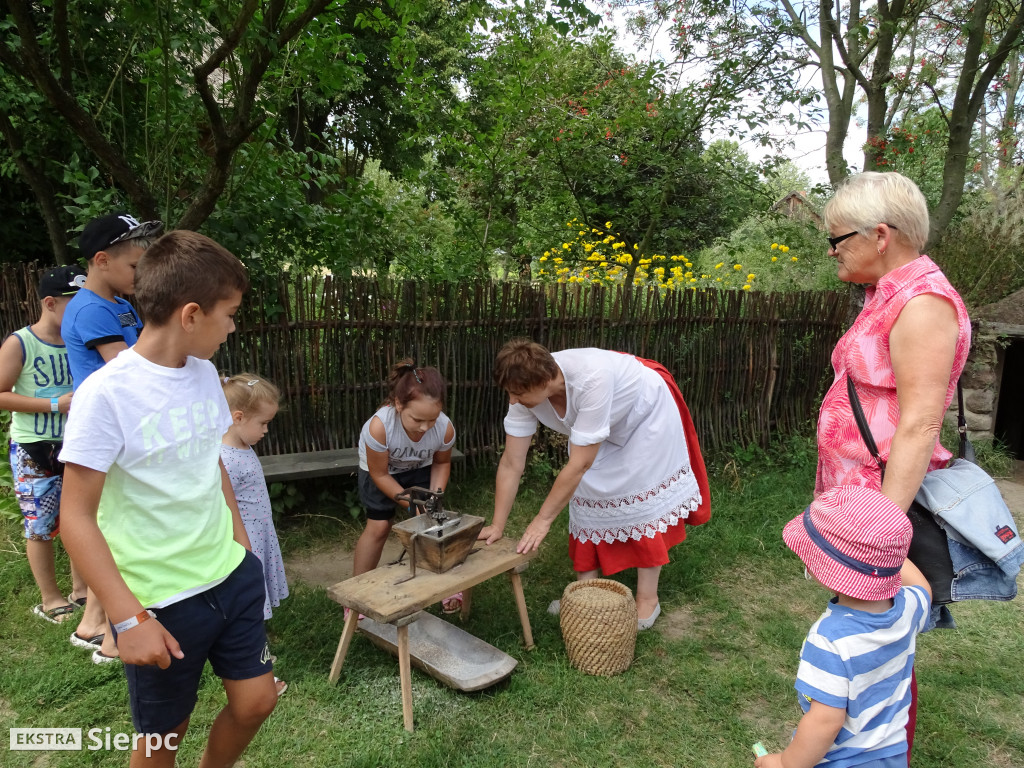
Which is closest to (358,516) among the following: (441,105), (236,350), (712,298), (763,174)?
(236,350)

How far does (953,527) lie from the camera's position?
5.97 feet

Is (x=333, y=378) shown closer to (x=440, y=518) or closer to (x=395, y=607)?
(x=440, y=518)

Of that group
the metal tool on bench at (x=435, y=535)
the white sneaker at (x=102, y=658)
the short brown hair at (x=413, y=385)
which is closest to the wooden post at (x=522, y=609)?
the metal tool on bench at (x=435, y=535)

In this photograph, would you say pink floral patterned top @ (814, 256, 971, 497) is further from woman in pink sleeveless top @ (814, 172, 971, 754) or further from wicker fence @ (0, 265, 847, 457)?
wicker fence @ (0, 265, 847, 457)

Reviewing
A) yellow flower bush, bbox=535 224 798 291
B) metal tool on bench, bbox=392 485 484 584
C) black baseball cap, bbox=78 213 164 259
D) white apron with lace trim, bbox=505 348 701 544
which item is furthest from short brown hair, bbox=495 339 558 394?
yellow flower bush, bbox=535 224 798 291

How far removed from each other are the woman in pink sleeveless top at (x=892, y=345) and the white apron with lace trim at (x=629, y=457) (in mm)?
1186

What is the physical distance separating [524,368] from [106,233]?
69.8 inches

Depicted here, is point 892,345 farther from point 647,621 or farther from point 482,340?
point 482,340

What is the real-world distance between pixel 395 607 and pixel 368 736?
58cm

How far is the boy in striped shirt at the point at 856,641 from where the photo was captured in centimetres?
158

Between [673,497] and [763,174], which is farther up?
[763,174]

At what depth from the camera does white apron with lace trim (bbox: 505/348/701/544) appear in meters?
3.18

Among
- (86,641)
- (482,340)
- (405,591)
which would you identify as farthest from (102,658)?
(482,340)

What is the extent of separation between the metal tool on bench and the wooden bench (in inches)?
57.3
